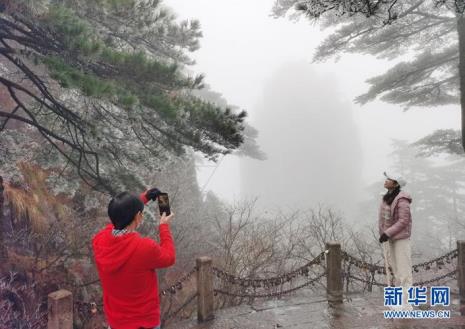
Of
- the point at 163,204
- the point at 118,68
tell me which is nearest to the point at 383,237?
the point at 163,204

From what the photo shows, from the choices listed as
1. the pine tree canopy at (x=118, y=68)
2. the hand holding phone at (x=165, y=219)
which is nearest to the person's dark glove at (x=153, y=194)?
the hand holding phone at (x=165, y=219)

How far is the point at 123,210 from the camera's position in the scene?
7.98 ft

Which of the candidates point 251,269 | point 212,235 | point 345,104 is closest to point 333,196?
point 345,104

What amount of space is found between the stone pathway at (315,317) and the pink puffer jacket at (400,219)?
59.9 inches

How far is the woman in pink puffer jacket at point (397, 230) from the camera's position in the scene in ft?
15.8

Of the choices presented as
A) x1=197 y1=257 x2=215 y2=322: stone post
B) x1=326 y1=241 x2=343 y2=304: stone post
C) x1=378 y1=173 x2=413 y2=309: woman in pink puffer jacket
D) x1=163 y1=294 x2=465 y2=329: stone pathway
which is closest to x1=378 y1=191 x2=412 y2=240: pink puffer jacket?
x1=378 y1=173 x2=413 y2=309: woman in pink puffer jacket

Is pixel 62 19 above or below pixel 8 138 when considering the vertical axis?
above

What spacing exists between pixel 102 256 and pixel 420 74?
11.7m

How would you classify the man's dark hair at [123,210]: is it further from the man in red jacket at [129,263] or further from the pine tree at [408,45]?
the pine tree at [408,45]

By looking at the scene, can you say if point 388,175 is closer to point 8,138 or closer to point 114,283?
point 114,283

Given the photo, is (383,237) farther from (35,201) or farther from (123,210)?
(35,201)

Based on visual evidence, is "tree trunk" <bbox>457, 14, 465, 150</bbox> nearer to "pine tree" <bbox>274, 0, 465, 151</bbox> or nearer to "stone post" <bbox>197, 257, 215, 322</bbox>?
"pine tree" <bbox>274, 0, 465, 151</bbox>

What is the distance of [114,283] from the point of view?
250 cm

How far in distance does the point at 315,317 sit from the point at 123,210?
4.60 metres
